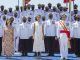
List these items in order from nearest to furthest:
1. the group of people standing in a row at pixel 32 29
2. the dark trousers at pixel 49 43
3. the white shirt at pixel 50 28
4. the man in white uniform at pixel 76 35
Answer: the group of people standing in a row at pixel 32 29, the man in white uniform at pixel 76 35, the white shirt at pixel 50 28, the dark trousers at pixel 49 43

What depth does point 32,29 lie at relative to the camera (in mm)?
14242

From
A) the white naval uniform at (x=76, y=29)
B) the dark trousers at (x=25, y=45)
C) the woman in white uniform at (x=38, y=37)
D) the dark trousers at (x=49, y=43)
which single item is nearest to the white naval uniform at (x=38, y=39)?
the woman in white uniform at (x=38, y=37)

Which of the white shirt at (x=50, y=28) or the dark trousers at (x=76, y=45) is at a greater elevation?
the white shirt at (x=50, y=28)

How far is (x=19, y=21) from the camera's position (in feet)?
49.1

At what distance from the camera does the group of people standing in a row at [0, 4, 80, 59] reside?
46.5 feet

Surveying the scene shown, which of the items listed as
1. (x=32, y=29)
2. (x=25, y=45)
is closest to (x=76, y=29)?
(x=32, y=29)

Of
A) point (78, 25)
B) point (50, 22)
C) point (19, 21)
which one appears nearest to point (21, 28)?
point (19, 21)

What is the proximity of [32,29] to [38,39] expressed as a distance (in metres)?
0.47

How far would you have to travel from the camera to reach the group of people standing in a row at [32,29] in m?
14.2

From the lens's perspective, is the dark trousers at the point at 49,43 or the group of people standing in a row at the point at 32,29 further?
the dark trousers at the point at 49,43

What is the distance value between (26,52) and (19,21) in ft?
4.45

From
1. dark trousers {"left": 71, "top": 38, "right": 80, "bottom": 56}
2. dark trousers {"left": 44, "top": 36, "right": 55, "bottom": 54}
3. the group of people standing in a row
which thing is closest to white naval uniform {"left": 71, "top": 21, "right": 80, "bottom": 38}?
the group of people standing in a row

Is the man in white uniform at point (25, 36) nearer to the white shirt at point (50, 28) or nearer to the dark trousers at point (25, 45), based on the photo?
the dark trousers at point (25, 45)

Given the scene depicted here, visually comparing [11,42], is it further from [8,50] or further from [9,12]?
[9,12]
